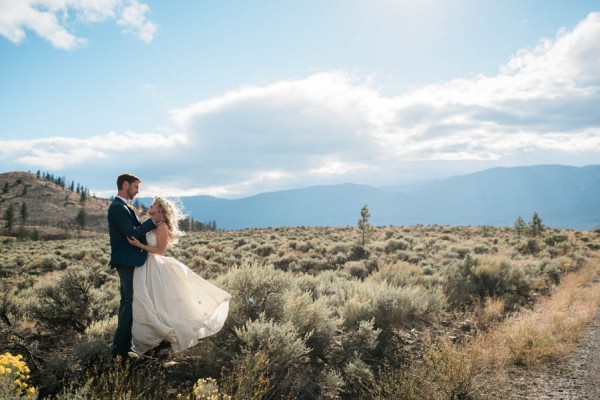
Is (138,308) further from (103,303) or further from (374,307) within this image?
(374,307)

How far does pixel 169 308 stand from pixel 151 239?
1078 millimetres

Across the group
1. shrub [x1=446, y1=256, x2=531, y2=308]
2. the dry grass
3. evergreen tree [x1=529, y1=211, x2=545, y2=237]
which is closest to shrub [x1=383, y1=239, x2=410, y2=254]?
evergreen tree [x1=529, y1=211, x2=545, y2=237]

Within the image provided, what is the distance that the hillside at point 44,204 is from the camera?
108m

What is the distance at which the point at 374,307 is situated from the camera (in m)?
7.48

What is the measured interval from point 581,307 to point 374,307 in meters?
5.95

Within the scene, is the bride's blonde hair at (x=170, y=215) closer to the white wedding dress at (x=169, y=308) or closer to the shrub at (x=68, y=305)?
the white wedding dress at (x=169, y=308)

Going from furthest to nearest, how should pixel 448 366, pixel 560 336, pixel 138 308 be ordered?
1. pixel 560 336
2. pixel 138 308
3. pixel 448 366

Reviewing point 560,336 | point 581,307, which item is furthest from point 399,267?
point 560,336

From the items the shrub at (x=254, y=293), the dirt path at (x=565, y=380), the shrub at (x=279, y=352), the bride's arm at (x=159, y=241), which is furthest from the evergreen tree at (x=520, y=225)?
the bride's arm at (x=159, y=241)

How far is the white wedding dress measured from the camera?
5.39 m

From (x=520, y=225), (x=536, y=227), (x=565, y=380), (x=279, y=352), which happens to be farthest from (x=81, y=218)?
(x=565, y=380)

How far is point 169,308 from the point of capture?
5535mm

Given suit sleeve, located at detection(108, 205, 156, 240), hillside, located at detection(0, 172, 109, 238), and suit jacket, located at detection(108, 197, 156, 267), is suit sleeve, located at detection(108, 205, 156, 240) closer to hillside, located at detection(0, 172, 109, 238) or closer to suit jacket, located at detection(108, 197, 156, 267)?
suit jacket, located at detection(108, 197, 156, 267)

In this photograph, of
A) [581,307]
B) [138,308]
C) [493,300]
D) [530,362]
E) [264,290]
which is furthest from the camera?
[493,300]
